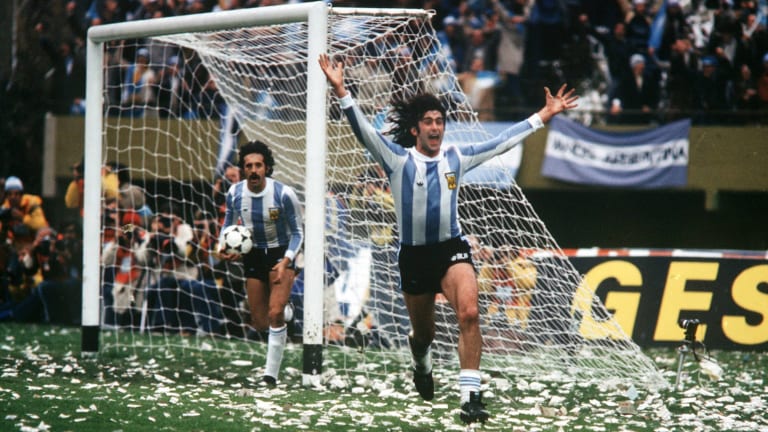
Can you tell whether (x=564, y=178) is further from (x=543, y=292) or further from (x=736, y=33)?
(x=543, y=292)

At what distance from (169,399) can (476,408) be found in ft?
8.25

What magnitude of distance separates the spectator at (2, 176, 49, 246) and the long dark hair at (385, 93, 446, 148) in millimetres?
8599

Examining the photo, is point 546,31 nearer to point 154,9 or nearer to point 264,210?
point 154,9

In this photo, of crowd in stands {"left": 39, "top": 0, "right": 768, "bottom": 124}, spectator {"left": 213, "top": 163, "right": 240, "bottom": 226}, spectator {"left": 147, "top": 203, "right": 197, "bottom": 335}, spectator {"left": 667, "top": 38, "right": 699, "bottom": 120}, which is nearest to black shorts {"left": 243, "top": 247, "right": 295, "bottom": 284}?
spectator {"left": 213, "top": 163, "right": 240, "bottom": 226}

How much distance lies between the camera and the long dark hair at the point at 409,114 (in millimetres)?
7023

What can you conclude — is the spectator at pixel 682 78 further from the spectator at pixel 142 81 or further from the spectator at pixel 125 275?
the spectator at pixel 142 81

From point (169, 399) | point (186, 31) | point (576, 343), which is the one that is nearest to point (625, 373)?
point (576, 343)

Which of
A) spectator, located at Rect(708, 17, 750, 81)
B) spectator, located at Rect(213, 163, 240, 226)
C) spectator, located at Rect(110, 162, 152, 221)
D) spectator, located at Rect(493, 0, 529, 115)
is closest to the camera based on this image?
spectator, located at Rect(213, 163, 240, 226)

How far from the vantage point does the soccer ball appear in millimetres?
8727

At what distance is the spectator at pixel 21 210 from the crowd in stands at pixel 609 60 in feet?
7.00

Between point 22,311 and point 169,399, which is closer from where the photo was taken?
point 169,399

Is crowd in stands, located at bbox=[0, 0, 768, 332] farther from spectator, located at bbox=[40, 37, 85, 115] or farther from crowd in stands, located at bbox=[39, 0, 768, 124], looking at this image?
spectator, located at bbox=[40, 37, 85, 115]

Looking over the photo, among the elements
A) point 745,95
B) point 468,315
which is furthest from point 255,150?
point 745,95

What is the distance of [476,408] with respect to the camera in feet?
20.9
